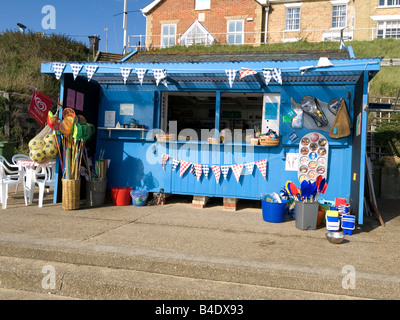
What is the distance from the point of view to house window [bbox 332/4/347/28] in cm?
2583

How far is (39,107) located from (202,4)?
78.3 ft

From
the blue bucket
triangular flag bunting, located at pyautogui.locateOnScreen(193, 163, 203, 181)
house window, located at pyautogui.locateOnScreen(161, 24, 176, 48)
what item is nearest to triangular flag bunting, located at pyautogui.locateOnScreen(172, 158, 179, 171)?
triangular flag bunting, located at pyautogui.locateOnScreen(193, 163, 203, 181)

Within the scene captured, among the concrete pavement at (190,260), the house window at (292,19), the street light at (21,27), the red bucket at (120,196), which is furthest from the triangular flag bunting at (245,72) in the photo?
the house window at (292,19)

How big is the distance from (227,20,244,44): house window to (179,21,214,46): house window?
4.96 ft

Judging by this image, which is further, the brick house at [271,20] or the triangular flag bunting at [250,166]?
the brick house at [271,20]

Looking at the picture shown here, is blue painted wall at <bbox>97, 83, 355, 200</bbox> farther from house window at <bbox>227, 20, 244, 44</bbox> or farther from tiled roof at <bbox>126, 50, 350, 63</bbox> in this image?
house window at <bbox>227, 20, 244, 44</bbox>

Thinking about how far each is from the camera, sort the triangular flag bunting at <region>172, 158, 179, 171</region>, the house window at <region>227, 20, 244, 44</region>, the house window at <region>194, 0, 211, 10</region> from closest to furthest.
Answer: the triangular flag bunting at <region>172, 158, 179, 171</region>, the house window at <region>227, 20, 244, 44</region>, the house window at <region>194, 0, 211, 10</region>

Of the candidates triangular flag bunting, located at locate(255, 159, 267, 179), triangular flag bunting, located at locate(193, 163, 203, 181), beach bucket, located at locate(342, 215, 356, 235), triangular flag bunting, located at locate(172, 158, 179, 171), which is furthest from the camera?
triangular flag bunting, located at locate(172, 158, 179, 171)

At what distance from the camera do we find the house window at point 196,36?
26.8 metres

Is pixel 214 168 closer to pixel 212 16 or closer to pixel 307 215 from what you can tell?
pixel 307 215

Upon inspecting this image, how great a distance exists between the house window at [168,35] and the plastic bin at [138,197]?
23.2m

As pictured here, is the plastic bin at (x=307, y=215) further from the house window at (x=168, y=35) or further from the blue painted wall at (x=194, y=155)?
the house window at (x=168, y=35)

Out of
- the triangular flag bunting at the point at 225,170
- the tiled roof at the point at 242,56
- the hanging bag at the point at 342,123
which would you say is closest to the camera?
the hanging bag at the point at 342,123

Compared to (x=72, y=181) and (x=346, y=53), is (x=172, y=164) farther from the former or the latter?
(x=346, y=53)
